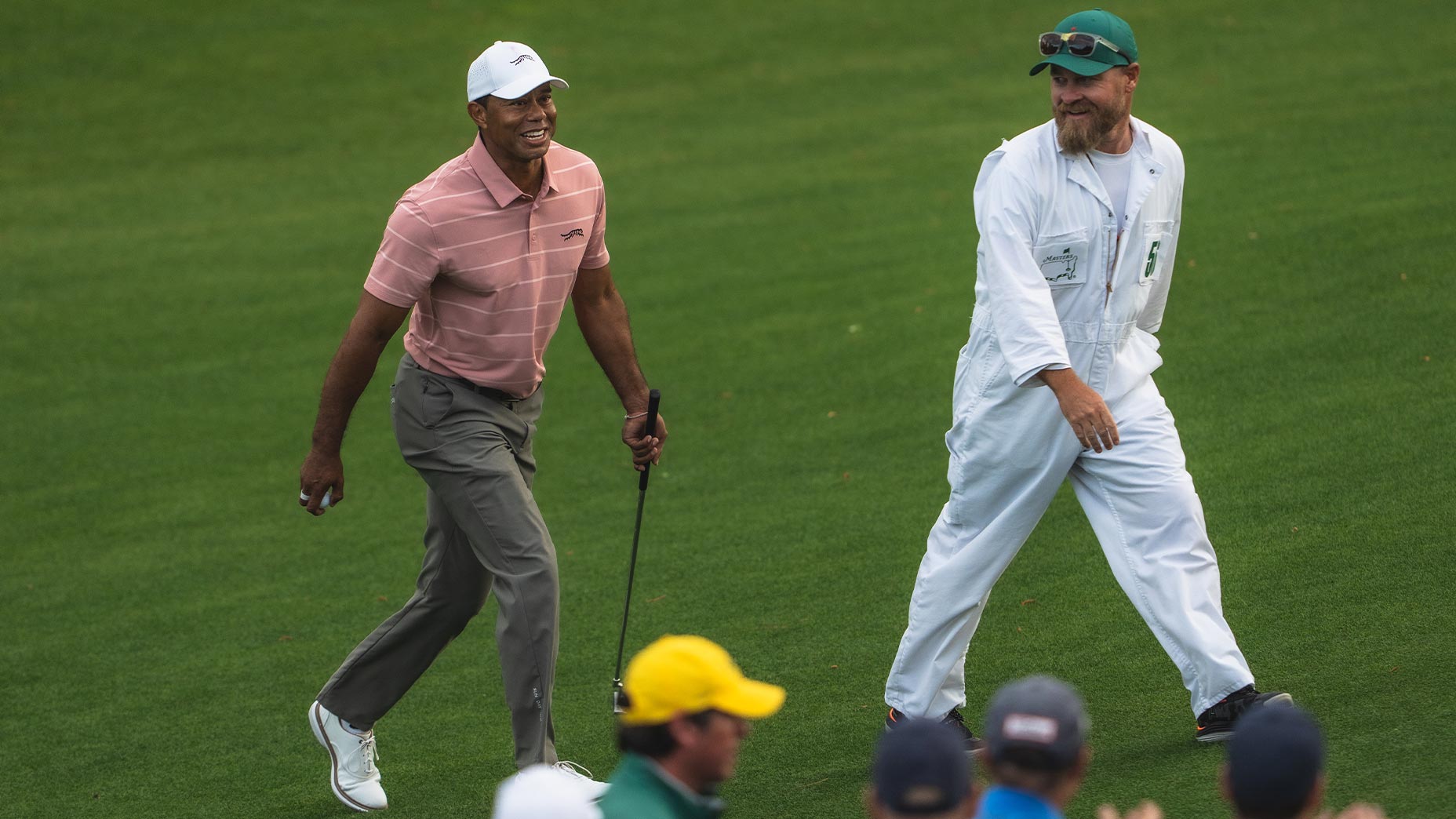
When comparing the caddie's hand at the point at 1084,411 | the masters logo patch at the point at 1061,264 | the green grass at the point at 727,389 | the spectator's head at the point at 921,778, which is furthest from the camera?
the green grass at the point at 727,389

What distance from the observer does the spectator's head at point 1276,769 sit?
3004 mm

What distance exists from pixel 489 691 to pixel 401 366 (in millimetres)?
1620

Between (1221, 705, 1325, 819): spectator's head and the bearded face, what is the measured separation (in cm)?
246

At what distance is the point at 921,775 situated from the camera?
116 inches

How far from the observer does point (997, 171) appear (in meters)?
5.12

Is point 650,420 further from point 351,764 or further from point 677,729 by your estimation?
point 677,729

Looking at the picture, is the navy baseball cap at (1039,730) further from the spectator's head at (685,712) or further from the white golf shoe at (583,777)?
the white golf shoe at (583,777)

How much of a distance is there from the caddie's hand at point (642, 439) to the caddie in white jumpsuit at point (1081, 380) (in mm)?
1094

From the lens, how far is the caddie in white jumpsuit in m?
5.02

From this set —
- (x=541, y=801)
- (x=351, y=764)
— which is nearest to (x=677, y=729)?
(x=541, y=801)

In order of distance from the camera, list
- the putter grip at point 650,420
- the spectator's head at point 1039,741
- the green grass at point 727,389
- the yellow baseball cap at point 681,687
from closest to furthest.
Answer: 1. the spectator's head at point 1039,741
2. the yellow baseball cap at point 681,687
3. the putter grip at point 650,420
4. the green grass at point 727,389

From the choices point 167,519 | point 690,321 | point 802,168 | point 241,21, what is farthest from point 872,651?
point 241,21

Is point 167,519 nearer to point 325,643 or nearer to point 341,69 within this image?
point 325,643

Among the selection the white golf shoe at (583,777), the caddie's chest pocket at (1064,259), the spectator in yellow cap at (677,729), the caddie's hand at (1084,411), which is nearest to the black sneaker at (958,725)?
the white golf shoe at (583,777)
